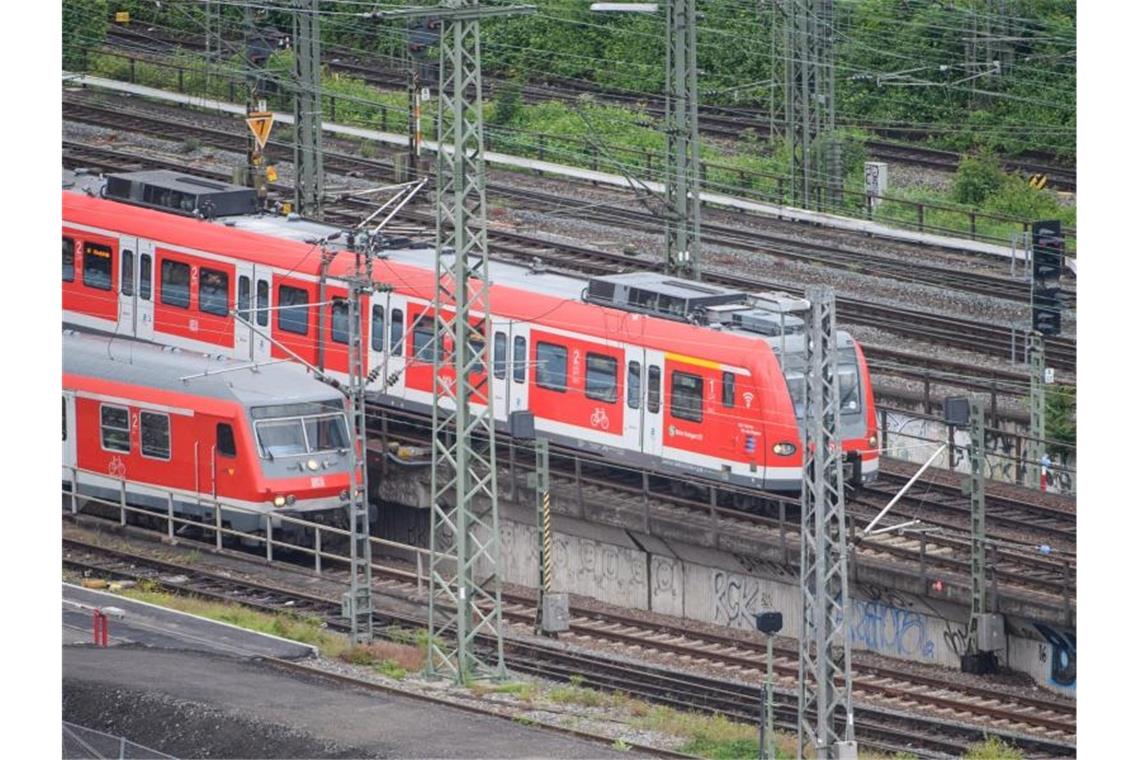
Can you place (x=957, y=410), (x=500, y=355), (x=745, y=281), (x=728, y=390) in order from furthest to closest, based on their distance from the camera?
(x=745, y=281), (x=500, y=355), (x=728, y=390), (x=957, y=410)

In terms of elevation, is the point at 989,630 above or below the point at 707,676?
above

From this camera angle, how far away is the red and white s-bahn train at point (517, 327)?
1437 inches

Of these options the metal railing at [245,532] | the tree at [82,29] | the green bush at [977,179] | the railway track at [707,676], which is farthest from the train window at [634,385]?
the tree at [82,29]

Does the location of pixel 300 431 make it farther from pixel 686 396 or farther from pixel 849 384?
pixel 849 384

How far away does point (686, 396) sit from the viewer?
36938 millimetres

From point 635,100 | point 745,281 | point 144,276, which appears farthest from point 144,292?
point 635,100

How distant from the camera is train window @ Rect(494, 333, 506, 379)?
128 feet

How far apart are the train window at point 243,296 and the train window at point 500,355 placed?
5038 millimetres

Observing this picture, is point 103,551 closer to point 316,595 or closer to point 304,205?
point 316,595

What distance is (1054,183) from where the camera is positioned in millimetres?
51719

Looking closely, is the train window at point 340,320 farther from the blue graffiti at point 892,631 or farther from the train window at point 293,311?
the blue graffiti at point 892,631

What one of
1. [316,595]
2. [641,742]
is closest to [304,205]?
[316,595]

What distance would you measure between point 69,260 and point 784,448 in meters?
14.9

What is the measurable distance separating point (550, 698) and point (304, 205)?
18.4 metres
